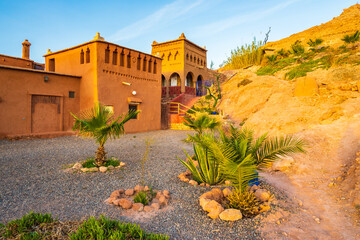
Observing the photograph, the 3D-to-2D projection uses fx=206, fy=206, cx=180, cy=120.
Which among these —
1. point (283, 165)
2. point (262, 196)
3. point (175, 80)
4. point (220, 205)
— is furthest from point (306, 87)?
point (175, 80)

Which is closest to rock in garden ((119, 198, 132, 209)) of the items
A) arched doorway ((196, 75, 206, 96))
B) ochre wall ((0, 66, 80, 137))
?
ochre wall ((0, 66, 80, 137))

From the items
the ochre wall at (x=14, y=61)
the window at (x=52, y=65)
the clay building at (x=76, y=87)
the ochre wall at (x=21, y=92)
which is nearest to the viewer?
the ochre wall at (x=21, y=92)

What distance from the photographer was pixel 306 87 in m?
11.6

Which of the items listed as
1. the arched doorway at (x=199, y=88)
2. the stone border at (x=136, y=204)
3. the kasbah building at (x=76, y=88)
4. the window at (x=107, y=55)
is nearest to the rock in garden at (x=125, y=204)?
the stone border at (x=136, y=204)

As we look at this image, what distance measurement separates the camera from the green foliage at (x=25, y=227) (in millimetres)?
2740

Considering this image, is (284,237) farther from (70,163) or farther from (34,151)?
(34,151)

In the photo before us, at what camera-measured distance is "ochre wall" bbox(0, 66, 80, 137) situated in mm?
10516

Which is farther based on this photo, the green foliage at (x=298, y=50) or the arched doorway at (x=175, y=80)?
the arched doorway at (x=175, y=80)

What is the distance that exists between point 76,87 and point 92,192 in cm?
1059

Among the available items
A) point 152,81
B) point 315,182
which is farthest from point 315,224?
point 152,81

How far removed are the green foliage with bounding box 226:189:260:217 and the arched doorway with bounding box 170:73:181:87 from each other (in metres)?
20.9

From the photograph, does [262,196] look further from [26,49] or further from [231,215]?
[26,49]

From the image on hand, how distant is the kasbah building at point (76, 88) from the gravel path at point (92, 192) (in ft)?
A: 13.3

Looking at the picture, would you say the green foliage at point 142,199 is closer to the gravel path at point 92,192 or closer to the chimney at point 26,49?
the gravel path at point 92,192
